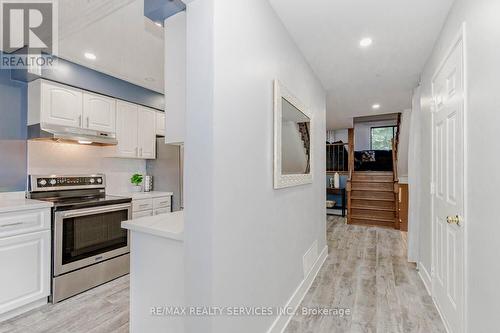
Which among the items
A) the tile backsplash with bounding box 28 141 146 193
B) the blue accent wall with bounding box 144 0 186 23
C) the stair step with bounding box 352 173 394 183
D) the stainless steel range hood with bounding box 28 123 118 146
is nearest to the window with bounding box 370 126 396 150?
the stair step with bounding box 352 173 394 183

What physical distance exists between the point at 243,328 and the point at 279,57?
195 centimetres

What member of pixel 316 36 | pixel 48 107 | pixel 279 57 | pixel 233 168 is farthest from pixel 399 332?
pixel 48 107

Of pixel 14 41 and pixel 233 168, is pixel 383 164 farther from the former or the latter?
pixel 14 41

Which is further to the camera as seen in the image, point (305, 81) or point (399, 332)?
point (305, 81)

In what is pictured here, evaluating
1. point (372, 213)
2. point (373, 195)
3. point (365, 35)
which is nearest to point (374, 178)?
point (373, 195)

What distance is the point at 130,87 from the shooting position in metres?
3.51

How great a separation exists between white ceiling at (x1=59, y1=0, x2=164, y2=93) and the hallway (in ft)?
9.46

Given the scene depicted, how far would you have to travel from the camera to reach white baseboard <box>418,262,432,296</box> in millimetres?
2558

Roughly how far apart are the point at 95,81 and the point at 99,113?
410 mm

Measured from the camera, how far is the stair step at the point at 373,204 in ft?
19.3

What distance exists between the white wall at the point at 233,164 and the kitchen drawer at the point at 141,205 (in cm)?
206

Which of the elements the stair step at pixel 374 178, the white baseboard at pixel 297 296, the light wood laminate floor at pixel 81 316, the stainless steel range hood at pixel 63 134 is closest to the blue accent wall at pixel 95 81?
the stainless steel range hood at pixel 63 134

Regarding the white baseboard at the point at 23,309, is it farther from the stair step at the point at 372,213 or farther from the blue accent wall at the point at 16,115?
the stair step at the point at 372,213

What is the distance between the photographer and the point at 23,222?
7.16 feet
